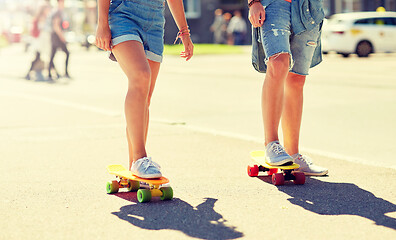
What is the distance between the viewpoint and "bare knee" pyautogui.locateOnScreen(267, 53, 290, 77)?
5.07 m

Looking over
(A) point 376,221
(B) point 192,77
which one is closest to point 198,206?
(A) point 376,221

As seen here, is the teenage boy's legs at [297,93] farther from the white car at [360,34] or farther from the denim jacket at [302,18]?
the white car at [360,34]

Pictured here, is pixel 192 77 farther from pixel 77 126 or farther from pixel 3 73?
pixel 77 126

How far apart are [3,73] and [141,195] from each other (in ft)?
50.3

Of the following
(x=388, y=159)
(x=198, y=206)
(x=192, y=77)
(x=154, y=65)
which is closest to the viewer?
(x=198, y=206)

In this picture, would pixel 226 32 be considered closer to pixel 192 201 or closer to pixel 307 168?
pixel 307 168

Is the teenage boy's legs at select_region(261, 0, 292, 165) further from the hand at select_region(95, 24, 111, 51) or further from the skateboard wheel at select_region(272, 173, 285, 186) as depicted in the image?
the hand at select_region(95, 24, 111, 51)

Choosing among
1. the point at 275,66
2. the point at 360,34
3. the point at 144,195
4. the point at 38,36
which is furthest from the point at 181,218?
the point at 360,34

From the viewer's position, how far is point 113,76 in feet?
56.0

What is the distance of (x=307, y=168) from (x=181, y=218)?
1497 mm

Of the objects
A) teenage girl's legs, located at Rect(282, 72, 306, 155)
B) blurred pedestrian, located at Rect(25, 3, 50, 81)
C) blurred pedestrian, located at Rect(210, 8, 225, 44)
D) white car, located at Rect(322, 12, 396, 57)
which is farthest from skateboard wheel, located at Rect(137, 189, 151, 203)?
blurred pedestrian, located at Rect(210, 8, 225, 44)

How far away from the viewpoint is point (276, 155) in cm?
505

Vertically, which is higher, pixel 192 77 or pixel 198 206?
pixel 198 206

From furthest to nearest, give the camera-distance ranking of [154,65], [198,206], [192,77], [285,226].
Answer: [192,77], [154,65], [198,206], [285,226]
